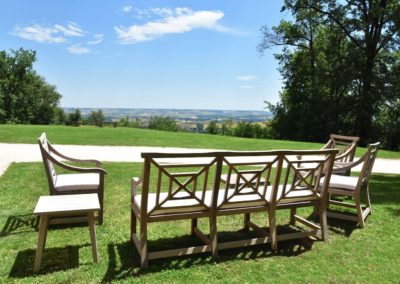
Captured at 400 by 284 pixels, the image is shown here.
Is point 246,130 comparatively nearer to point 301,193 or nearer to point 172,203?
point 301,193

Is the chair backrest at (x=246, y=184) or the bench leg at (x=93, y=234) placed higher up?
the chair backrest at (x=246, y=184)

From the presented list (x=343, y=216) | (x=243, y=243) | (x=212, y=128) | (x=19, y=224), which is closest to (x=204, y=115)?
(x=212, y=128)

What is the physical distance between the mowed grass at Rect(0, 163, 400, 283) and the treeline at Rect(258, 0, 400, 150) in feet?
71.0

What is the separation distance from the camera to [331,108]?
1132 inches

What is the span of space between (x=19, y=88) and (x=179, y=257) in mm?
54241

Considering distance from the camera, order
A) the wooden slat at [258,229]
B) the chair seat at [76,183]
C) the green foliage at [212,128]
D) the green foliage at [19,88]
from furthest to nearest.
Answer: the green foliage at [19,88] < the green foliage at [212,128] < the chair seat at [76,183] < the wooden slat at [258,229]

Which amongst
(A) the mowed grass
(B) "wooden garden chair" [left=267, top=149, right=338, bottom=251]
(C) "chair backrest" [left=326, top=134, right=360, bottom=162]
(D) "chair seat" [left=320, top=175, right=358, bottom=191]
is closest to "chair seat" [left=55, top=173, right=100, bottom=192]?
(A) the mowed grass

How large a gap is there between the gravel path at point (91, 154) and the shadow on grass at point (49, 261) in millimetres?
5918

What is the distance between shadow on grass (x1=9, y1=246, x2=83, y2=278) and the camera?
372 cm

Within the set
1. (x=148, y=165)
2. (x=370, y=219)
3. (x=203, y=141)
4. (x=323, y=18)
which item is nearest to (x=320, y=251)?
(x=370, y=219)

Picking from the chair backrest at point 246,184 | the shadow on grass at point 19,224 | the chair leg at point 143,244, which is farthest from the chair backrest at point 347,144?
the shadow on grass at point 19,224

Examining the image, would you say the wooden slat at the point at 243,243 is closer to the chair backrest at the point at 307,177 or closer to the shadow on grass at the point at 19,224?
the chair backrest at the point at 307,177

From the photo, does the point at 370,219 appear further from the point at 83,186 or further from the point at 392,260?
the point at 83,186

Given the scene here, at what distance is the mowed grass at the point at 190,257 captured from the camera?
369 centimetres
